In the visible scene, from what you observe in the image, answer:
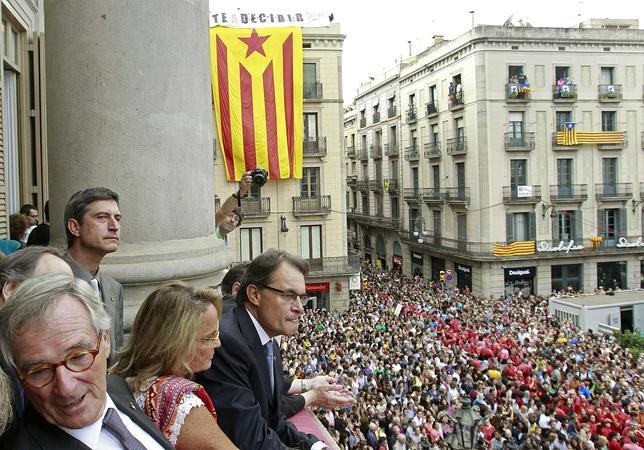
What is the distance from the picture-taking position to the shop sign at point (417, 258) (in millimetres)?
45362

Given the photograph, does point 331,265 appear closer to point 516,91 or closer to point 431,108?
point 516,91

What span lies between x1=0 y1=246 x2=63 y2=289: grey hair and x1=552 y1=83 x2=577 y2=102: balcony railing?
38716 mm

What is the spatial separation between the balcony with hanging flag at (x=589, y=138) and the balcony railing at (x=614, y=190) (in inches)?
95.2

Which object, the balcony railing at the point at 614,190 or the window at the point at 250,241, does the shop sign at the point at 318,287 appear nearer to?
the window at the point at 250,241

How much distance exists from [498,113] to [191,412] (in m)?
37.0

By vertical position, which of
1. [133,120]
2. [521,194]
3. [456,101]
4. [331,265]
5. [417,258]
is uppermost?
[456,101]

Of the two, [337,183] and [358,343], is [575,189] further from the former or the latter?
[358,343]

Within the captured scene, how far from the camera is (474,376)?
1667cm

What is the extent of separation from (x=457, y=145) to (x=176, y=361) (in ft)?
125

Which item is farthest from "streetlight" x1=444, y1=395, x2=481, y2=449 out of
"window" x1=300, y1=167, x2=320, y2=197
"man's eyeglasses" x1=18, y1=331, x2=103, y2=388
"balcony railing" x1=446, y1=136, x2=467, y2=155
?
"balcony railing" x1=446, y1=136, x2=467, y2=155

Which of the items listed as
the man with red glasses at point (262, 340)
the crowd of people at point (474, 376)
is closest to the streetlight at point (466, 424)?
the crowd of people at point (474, 376)

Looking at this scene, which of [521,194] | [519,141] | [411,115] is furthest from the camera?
[411,115]

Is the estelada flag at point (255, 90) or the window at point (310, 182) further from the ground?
the estelada flag at point (255, 90)

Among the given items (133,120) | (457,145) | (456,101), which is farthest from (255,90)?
(133,120)
